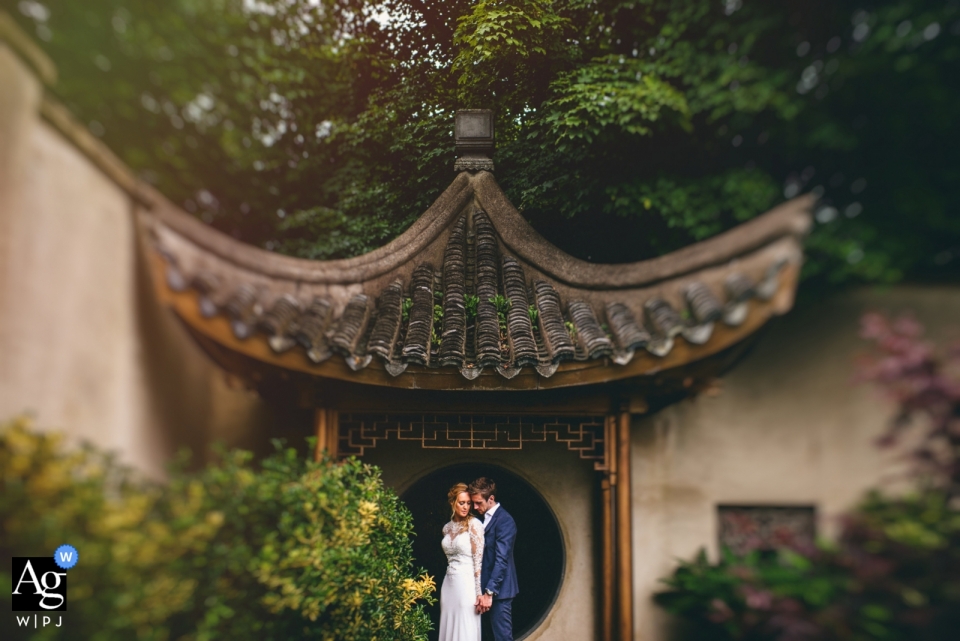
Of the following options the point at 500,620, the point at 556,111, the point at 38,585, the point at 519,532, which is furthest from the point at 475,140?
the point at 38,585

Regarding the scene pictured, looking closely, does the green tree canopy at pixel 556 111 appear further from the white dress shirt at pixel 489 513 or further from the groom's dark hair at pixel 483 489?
the white dress shirt at pixel 489 513

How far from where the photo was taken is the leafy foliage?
3.19m

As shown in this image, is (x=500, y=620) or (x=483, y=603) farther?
(x=500, y=620)

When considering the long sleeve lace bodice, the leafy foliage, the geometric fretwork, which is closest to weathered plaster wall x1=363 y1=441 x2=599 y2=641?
the geometric fretwork

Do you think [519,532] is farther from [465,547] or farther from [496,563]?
[465,547]

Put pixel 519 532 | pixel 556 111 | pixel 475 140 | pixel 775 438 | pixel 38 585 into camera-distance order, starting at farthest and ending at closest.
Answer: pixel 519 532 → pixel 475 140 → pixel 556 111 → pixel 775 438 → pixel 38 585

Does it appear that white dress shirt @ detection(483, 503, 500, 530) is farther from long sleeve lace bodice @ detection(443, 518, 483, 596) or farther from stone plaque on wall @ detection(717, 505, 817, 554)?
stone plaque on wall @ detection(717, 505, 817, 554)

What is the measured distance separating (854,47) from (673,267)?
1782 mm

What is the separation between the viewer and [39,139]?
3.13 metres

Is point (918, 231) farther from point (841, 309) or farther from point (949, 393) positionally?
point (949, 393)

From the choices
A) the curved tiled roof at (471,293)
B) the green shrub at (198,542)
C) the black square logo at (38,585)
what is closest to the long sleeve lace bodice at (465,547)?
the green shrub at (198,542)

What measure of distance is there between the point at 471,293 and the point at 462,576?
8.16 ft

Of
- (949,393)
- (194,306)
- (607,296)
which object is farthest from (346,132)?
(949,393)

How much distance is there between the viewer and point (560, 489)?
19.2 feet
